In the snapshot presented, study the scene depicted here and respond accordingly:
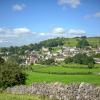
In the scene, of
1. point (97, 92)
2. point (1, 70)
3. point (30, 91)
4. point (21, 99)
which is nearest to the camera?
point (21, 99)

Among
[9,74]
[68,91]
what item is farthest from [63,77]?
[68,91]

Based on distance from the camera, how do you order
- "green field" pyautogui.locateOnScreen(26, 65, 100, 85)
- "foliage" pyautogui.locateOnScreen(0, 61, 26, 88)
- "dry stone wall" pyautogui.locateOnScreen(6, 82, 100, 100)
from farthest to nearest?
1. "green field" pyautogui.locateOnScreen(26, 65, 100, 85)
2. "foliage" pyautogui.locateOnScreen(0, 61, 26, 88)
3. "dry stone wall" pyautogui.locateOnScreen(6, 82, 100, 100)

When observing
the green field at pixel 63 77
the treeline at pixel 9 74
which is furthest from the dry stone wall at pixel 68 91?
the green field at pixel 63 77

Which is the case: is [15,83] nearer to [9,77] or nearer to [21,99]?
[9,77]

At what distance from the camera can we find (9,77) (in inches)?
1300

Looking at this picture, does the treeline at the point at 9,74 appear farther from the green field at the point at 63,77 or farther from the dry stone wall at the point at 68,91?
the green field at the point at 63,77

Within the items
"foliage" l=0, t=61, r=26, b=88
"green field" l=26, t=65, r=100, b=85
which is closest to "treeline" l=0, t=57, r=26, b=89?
"foliage" l=0, t=61, r=26, b=88

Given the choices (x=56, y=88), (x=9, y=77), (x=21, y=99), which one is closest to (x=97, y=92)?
(x=56, y=88)

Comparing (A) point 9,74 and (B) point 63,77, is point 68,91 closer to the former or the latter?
(A) point 9,74

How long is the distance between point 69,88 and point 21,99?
4.90 meters

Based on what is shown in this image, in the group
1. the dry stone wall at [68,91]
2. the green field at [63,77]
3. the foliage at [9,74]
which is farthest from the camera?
the green field at [63,77]

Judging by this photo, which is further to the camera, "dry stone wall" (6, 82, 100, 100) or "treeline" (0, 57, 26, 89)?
"treeline" (0, 57, 26, 89)

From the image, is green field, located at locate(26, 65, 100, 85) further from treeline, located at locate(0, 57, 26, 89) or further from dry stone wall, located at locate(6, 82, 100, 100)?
dry stone wall, located at locate(6, 82, 100, 100)

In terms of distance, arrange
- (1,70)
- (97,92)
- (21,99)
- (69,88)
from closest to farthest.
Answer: (21,99), (97,92), (69,88), (1,70)
